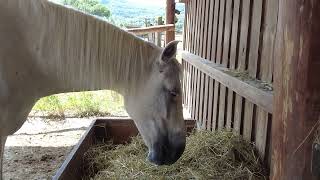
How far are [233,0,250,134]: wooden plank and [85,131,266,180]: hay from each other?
15 cm

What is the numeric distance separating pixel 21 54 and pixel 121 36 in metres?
0.65

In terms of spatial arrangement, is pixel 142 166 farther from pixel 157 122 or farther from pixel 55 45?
pixel 55 45

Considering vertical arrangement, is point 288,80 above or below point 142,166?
above

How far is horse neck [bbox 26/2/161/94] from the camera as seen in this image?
7.54 ft

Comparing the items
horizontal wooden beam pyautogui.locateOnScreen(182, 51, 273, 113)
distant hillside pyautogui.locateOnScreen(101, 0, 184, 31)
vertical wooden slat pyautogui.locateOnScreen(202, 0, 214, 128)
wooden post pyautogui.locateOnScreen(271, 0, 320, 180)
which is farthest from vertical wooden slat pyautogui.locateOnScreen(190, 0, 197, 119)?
distant hillside pyautogui.locateOnScreen(101, 0, 184, 31)

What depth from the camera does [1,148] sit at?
8.52 ft

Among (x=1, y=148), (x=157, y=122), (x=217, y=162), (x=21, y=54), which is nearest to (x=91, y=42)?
(x=21, y=54)

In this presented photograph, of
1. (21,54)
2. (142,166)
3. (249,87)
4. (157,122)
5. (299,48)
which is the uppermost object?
(299,48)

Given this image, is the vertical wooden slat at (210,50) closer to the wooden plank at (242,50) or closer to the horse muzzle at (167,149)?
the wooden plank at (242,50)

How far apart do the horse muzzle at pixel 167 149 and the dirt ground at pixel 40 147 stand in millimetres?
1400

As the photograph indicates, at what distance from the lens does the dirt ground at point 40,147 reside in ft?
11.4

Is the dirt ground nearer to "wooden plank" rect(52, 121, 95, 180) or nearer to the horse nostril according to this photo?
"wooden plank" rect(52, 121, 95, 180)

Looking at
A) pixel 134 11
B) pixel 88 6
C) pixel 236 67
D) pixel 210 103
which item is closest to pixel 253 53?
pixel 236 67

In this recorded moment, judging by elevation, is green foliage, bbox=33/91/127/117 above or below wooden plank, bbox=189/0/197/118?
below
